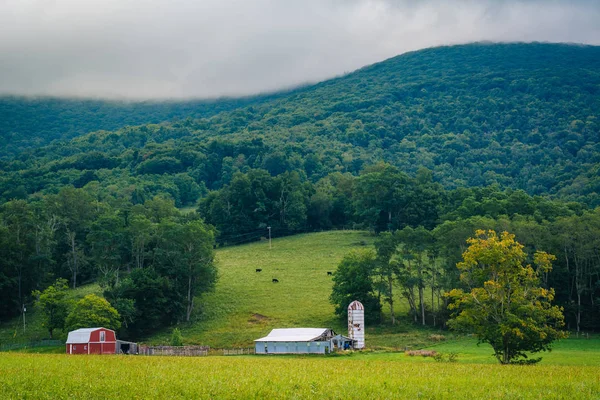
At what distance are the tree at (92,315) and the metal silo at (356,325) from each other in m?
28.6

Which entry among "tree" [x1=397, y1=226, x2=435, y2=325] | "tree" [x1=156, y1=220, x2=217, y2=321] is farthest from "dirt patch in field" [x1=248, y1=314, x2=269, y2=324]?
"tree" [x1=397, y1=226, x2=435, y2=325]

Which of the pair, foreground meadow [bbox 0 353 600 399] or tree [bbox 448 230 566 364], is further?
tree [bbox 448 230 566 364]

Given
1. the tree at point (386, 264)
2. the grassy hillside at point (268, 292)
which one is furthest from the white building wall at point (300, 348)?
the tree at point (386, 264)

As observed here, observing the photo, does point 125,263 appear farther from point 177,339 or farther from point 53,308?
point 177,339

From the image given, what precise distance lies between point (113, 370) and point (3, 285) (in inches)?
2488

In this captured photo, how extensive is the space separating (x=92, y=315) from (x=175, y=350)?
12.5 meters

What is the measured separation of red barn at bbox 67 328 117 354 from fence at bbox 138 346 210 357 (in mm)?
3798

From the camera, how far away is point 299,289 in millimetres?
102312

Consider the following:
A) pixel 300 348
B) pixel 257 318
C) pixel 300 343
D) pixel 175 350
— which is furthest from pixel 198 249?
pixel 300 348

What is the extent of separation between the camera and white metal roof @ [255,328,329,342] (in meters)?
73.5

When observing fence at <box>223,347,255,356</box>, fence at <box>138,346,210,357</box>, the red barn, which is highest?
the red barn

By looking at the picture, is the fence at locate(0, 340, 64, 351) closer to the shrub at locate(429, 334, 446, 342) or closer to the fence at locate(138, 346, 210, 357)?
the fence at locate(138, 346, 210, 357)

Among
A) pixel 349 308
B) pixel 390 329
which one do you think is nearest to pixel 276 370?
pixel 349 308

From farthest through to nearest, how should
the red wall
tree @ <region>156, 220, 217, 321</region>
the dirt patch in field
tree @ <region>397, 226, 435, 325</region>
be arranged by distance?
tree @ <region>156, 220, 217, 321</region> < tree @ <region>397, 226, 435, 325</region> < the dirt patch in field < the red wall
